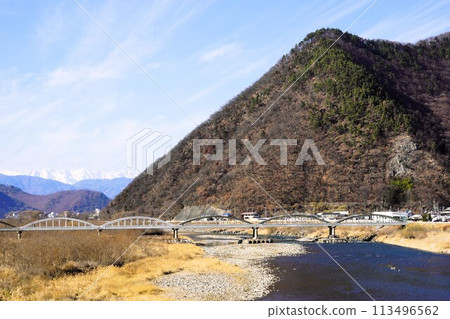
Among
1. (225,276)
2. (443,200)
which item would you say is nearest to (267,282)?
(225,276)

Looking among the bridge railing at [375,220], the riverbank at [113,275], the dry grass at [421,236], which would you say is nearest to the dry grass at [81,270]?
the riverbank at [113,275]

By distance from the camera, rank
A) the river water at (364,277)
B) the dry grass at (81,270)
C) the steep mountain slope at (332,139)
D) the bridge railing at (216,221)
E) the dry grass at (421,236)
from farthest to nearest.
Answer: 1. the steep mountain slope at (332,139)
2. the bridge railing at (216,221)
3. the dry grass at (421,236)
4. the river water at (364,277)
5. the dry grass at (81,270)

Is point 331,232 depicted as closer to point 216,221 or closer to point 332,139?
point 216,221

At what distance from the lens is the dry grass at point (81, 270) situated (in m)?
21.1

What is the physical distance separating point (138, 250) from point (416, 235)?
3568 centimetres

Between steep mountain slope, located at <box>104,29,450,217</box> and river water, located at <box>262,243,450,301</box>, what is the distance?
5150cm

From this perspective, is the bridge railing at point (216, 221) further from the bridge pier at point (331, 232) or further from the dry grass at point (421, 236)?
the dry grass at point (421, 236)

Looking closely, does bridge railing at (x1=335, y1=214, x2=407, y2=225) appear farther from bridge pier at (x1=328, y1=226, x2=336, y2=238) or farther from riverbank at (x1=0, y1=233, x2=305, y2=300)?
riverbank at (x1=0, y1=233, x2=305, y2=300)

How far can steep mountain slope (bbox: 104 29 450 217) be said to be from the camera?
97188mm

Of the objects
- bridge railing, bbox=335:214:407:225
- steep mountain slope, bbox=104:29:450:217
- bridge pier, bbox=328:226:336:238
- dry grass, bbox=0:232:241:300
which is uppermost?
steep mountain slope, bbox=104:29:450:217

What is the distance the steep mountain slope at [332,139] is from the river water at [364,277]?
51.5m

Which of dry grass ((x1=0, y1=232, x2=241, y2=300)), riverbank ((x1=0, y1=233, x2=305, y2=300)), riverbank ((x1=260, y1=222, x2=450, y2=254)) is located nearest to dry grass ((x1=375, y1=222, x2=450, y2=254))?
riverbank ((x1=260, y1=222, x2=450, y2=254))

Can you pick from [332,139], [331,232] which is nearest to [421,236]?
[331,232]

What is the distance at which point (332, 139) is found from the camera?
110875 mm
